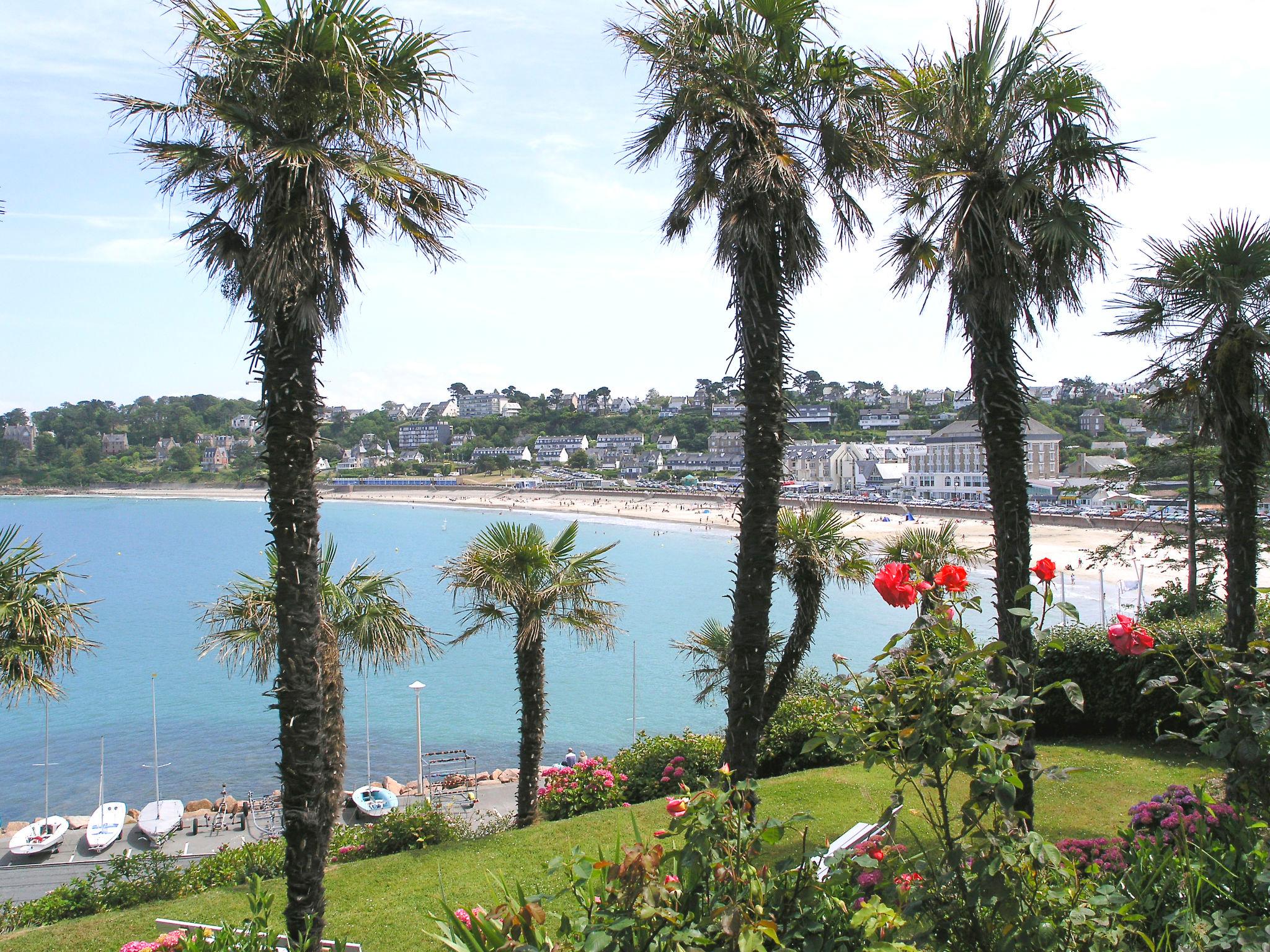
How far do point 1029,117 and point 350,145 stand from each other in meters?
5.20

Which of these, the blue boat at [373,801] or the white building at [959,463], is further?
the white building at [959,463]

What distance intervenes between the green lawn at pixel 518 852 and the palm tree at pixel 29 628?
2.49 meters

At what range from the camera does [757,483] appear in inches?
247

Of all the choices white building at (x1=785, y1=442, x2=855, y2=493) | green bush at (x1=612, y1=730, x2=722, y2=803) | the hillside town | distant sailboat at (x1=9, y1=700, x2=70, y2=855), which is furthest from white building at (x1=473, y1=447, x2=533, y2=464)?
green bush at (x1=612, y1=730, x2=722, y2=803)

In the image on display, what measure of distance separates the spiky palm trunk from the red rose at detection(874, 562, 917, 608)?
5517mm

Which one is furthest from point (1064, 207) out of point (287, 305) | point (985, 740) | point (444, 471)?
point (444, 471)

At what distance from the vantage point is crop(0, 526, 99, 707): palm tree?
7.65 m

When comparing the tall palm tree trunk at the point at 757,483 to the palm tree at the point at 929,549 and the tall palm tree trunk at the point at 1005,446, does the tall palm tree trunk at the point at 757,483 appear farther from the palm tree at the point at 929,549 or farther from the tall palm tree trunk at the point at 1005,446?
the palm tree at the point at 929,549

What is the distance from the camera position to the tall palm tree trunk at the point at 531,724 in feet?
35.6

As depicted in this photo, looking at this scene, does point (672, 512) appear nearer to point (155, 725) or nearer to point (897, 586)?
point (155, 725)

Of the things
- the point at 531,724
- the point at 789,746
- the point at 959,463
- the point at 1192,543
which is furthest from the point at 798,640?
the point at 959,463

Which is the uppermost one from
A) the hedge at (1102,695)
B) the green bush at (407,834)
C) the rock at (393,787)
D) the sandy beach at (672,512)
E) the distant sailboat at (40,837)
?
the hedge at (1102,695)

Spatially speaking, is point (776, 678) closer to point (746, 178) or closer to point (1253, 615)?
point (1253, 615)

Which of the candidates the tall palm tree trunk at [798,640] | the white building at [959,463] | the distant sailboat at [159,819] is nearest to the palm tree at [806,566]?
the tall palm tree trunk at [798,640]
